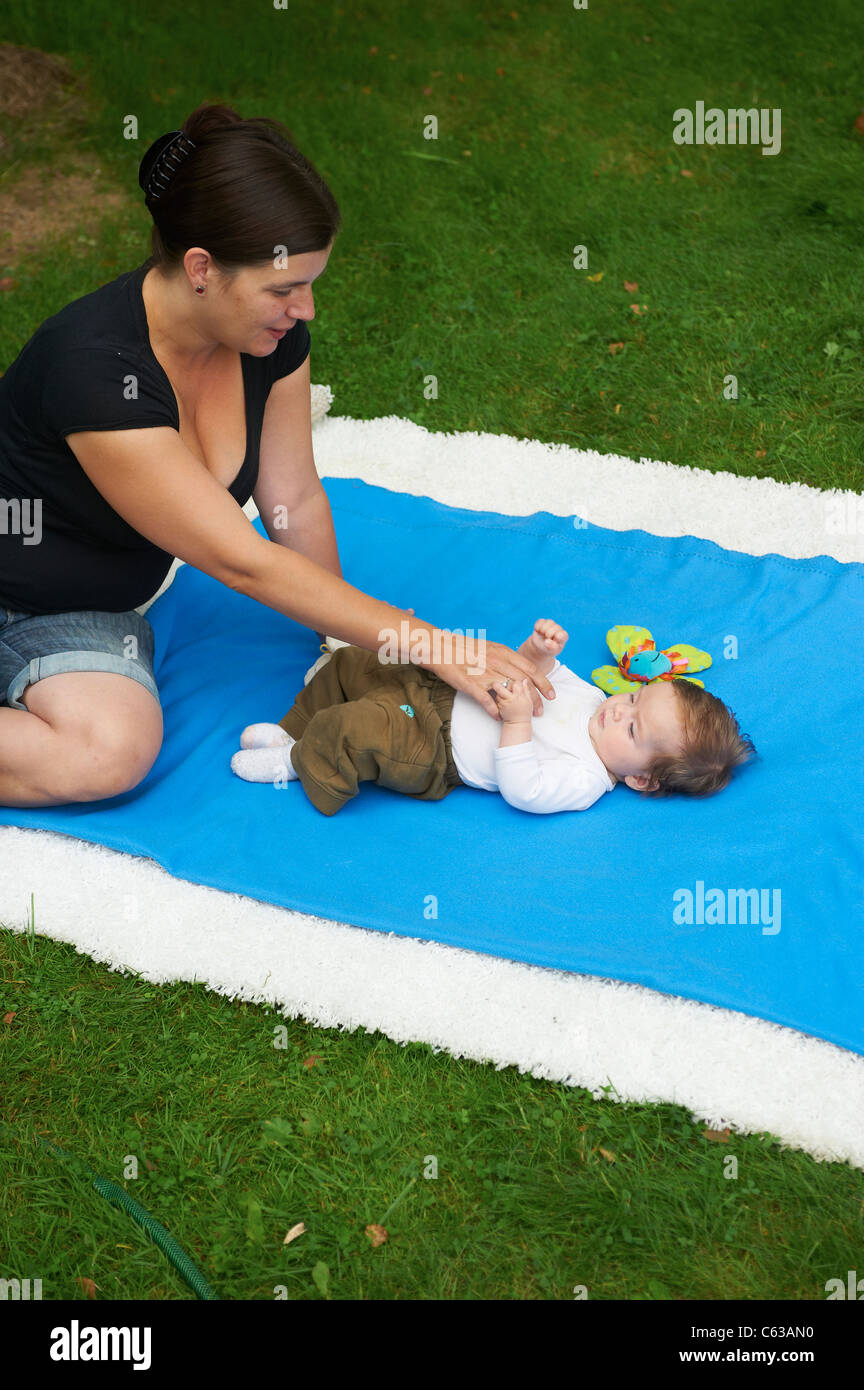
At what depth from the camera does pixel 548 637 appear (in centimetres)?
284

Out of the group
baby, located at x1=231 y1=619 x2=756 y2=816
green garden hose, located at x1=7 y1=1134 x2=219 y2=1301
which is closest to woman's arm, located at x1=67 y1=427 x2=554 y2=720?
baby, located at x1=231 y1=619 x2=756 y2=816

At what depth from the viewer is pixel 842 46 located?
636 centimetres

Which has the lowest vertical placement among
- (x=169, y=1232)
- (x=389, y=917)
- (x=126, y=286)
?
(x=169, y=1232)

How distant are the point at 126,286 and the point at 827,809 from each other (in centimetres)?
199

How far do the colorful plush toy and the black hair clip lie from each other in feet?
5.33

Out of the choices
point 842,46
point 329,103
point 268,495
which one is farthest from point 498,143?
point 268,495

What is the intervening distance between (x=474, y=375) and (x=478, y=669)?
2.22 metres

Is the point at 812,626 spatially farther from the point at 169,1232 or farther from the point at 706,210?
the point at 706,210

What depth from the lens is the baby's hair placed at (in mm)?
2783

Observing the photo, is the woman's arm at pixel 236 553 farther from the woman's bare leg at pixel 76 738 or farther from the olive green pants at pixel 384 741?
the woman's bare leg at pixel 76 738

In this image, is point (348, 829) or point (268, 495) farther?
point (268, 495)

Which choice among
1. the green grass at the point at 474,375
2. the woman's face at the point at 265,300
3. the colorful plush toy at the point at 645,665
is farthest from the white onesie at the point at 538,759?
the woman's face at the point at 265,300

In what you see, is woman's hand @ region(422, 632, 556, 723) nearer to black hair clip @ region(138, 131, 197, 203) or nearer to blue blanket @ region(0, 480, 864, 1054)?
blue blanket @ region(0, 480, 864, 1054)

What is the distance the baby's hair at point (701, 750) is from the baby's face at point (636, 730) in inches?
0.8
